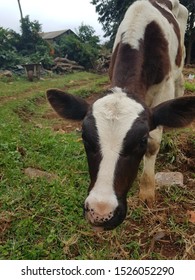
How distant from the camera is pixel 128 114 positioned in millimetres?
2461

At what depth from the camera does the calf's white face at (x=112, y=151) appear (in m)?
2.16

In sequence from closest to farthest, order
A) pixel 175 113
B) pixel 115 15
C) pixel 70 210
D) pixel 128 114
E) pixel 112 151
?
pixel 112 151 → pixel 128 114 → pixel 175 113 → pixel 70 210 → pixel 115 15

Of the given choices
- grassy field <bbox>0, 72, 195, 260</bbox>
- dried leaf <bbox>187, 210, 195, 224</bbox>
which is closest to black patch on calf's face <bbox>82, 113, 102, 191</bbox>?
grassy field <bbox>0, 72, 195, 260</bbox>

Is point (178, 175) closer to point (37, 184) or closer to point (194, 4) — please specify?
point (37, 184)

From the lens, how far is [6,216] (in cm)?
301

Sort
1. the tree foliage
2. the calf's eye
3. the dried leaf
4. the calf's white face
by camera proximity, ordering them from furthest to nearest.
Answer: the tree foliage
the dried leaf
the calf's eye
the calf's white face

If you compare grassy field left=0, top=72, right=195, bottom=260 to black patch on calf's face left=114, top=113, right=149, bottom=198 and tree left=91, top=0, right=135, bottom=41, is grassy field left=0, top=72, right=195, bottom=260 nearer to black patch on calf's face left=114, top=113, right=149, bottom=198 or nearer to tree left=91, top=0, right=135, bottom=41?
black patch on calf's face left=114, top=113, right=149, bottom=198

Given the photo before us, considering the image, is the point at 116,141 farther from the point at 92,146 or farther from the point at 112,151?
the point at 92,146

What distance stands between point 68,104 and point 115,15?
20270 mm

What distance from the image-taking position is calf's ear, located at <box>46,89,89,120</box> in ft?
9.22

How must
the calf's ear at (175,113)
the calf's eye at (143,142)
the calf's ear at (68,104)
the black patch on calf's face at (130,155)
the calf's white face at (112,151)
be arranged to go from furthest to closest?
1. the calf's ear at (68,104)
2. the calf's ear at (175,113)
3. the calf's eye at (143,142)
4. the black patch on calf's face at (130,155)
5. the calf's white face at (112,151)

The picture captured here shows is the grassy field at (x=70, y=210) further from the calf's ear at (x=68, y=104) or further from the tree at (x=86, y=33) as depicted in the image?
the tree at (x=86, y=33)

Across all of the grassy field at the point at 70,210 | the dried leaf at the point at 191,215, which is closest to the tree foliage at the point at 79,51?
the grassy field at the point at 70,210

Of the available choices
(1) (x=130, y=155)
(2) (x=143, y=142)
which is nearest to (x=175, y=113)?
(2) (x=143, y=142)
